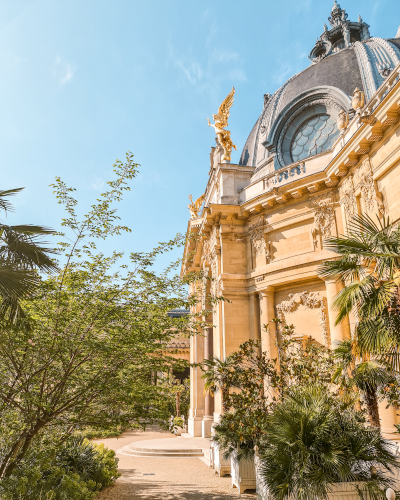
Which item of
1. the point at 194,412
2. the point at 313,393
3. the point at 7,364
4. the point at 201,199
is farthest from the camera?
the point at 201,199

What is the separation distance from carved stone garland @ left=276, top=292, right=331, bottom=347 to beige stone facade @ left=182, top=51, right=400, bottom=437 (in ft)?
0.12

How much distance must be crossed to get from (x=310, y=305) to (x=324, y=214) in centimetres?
373

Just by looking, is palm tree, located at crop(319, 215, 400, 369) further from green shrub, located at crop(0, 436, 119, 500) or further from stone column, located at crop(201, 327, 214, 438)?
stone column, located at crop(201, 327, 214, 438)

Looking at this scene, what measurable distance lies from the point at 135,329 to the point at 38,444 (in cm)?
337

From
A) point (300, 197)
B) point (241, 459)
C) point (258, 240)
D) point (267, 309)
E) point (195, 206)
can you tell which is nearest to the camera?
point (241, 459)

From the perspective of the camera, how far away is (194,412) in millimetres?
24516

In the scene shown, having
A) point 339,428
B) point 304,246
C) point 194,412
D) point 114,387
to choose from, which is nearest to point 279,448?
point 339,428

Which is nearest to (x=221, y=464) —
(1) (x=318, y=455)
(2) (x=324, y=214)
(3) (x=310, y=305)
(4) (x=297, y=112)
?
A: (3) (x=310, y=305)

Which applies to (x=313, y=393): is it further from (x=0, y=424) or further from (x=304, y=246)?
(x=304, y=246)

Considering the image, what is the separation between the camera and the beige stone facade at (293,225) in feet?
41.6

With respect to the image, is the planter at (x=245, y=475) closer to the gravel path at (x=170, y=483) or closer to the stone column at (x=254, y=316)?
the gravel path at (x=170, y=483)

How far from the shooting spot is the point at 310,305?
51.6ft

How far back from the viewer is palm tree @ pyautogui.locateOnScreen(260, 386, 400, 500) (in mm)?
5660

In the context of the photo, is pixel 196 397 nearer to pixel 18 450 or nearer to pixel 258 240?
pixel 258 240
